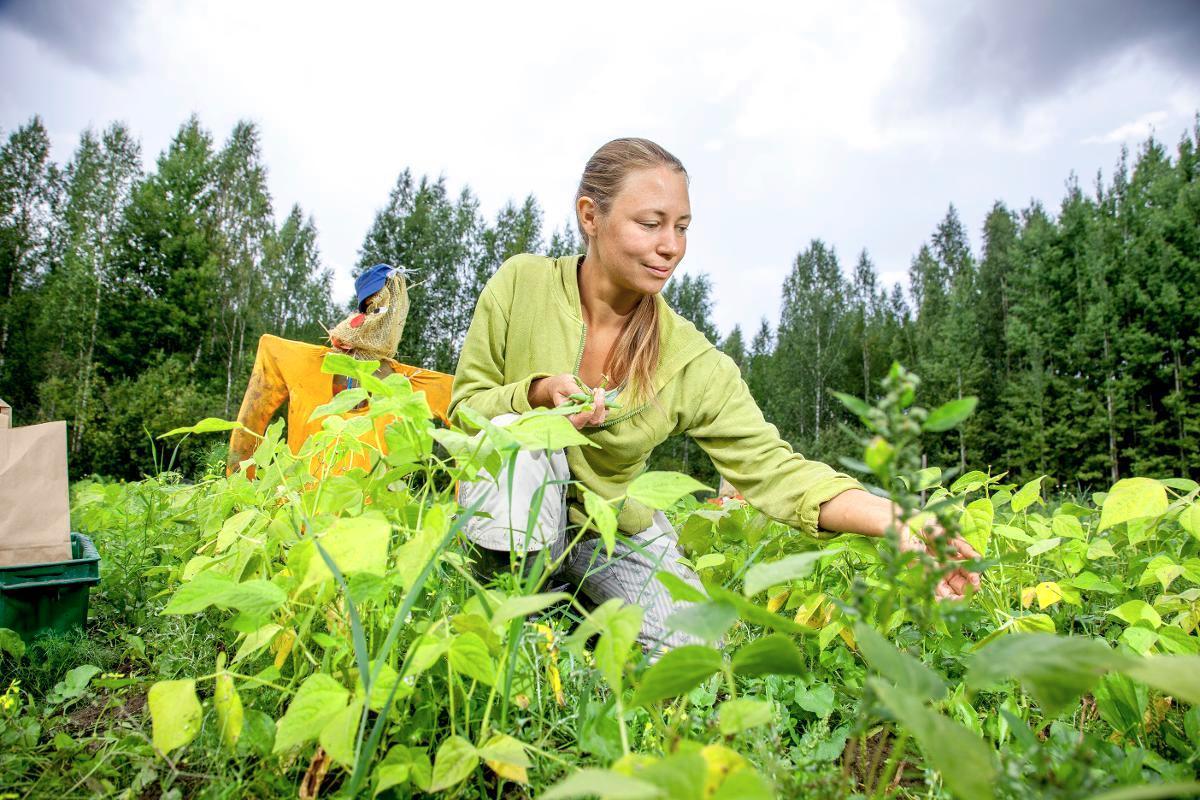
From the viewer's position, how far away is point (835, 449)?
28109 millimetres

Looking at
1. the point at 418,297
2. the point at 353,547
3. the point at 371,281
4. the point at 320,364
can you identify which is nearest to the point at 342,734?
the point at 353,547

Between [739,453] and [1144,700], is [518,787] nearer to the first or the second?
[1144,700]

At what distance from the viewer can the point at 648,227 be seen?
72.7 inches

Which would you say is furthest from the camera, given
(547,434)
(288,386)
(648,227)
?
(288,386)

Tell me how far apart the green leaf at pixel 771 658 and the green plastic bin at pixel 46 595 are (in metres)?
1.20

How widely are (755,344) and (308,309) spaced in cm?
2446

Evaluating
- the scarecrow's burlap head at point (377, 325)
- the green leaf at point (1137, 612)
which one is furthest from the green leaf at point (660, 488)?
the scarecrow's burlap head at point (377, 325)

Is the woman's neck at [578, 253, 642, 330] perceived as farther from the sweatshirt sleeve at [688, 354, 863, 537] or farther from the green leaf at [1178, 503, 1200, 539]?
the green leaf at [1178, 503, 1200, 539]

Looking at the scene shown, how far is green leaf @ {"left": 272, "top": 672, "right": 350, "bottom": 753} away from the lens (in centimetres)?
60

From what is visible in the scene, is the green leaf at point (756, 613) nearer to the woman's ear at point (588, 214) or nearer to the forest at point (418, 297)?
the woman's ear at point (588, 214)

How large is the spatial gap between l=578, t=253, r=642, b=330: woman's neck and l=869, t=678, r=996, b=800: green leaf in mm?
1659

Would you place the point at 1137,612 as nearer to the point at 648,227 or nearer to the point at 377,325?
the point at 648,227

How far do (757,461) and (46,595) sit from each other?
146 centimetres

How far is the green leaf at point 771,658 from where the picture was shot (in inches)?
19.9
